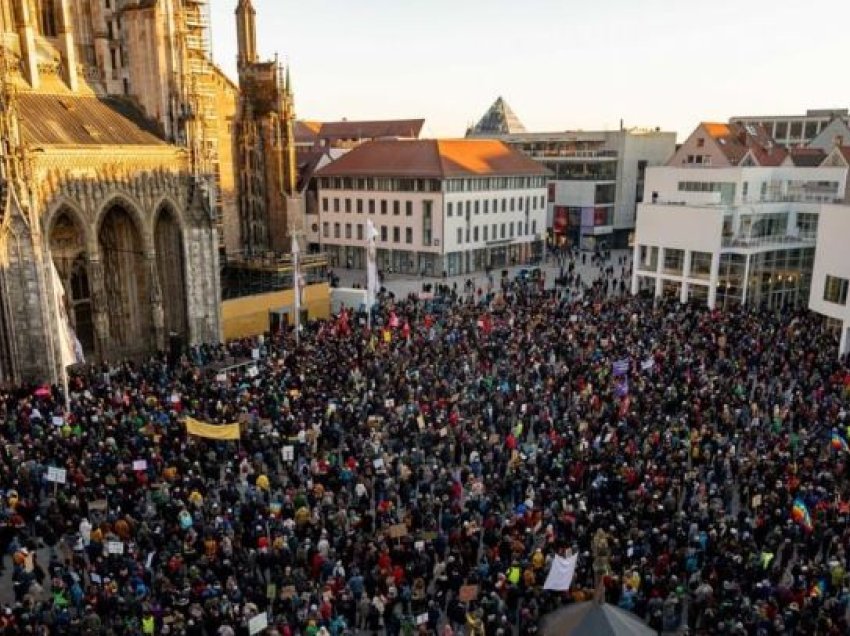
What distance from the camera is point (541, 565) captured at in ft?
48.9

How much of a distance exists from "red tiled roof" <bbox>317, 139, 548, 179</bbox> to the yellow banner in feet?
121

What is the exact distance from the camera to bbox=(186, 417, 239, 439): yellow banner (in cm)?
1945

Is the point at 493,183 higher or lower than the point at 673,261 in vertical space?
higher

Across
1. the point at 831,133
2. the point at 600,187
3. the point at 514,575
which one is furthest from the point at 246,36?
the point at 831,133

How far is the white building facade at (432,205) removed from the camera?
5553 cm

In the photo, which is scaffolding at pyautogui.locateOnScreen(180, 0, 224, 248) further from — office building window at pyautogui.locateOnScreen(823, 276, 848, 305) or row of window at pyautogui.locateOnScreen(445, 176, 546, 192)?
office building window at pyautogui.locateOnScreen(823, 276, 848, 305)

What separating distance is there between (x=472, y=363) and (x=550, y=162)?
1938 inches

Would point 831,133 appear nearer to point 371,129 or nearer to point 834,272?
point 834,272

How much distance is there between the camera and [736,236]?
4191cm

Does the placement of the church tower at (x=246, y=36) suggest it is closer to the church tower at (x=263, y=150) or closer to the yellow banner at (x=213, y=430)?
the church tower at (x=263, y=150)

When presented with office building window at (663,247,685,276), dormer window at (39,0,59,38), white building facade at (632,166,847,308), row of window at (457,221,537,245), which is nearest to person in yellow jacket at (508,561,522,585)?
dormer window at (39,0,59,38)

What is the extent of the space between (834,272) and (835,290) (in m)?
0.82

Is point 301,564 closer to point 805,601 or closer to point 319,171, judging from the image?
point 805,601

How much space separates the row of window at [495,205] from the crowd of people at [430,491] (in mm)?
26905
